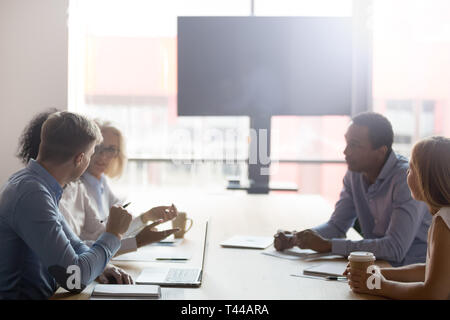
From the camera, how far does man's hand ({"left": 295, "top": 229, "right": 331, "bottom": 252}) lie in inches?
82.9

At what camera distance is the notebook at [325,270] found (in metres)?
1.75

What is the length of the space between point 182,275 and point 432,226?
0.75m

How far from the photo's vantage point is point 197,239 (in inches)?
94.0

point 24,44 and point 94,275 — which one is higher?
point 24,44

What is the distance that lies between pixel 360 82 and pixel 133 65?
2.00m

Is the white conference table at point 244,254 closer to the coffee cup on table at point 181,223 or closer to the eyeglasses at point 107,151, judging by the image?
the coffee cup on table at point 181,223

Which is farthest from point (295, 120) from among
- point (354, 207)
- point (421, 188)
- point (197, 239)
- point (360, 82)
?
point (421, 188)

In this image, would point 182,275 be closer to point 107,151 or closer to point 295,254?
point 295,254

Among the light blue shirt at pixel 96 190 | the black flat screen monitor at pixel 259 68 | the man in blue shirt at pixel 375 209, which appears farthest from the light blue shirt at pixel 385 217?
the black flat screen monitor at pixel 259 68

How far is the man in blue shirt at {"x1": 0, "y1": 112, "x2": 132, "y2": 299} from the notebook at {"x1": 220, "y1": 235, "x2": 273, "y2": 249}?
0.62m

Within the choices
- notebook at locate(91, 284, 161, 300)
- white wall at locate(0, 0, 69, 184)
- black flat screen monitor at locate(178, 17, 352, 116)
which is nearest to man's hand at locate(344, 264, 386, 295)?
notebook at locate(91, 284, 161, 300)

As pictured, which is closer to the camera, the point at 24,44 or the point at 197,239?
the point at 197,239

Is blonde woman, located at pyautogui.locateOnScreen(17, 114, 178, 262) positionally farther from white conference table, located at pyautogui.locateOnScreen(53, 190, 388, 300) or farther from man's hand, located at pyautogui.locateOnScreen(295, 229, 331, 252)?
man's hand, located at pyautogui.locateOnScreen(295, 229, 331, 252)
